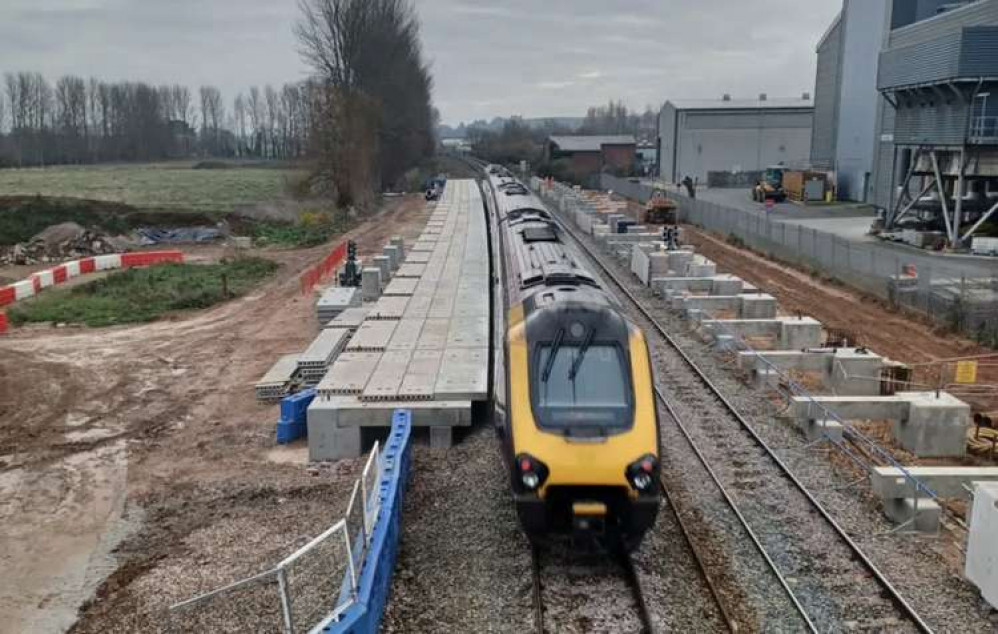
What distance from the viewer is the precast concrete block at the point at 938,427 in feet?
44.3

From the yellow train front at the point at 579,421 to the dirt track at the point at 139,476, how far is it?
3.27 meters

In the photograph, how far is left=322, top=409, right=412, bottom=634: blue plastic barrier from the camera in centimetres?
737

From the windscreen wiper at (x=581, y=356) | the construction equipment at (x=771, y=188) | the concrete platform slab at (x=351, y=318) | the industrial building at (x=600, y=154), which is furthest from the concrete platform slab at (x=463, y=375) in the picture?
the industrial building at (x=600, y=154)

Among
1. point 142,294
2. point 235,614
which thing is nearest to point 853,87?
point 142,294

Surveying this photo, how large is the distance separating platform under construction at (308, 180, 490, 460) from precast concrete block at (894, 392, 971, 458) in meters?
6.65

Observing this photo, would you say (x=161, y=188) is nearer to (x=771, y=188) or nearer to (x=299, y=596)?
(x=771, y=188)

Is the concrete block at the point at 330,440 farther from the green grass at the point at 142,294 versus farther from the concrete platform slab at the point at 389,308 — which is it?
the green grass at the point at 142,294

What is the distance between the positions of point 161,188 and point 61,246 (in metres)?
36.2

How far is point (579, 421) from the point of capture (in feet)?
29.6

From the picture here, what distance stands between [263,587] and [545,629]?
2.98 meters

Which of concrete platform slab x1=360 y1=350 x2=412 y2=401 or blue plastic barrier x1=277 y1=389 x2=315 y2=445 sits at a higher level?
concrete platform slab x1=360 y1=350 x2=412 y2=401

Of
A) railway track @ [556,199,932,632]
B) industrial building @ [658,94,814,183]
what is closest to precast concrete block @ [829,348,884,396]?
railway track @ [556,199,932,632]

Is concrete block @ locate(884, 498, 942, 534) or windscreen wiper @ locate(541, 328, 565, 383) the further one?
concrete block @ locate(884, 498, 942, 534)

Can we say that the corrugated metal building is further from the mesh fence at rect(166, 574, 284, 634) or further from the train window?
the mesh fence at rect(166, 574, 284, 634)
